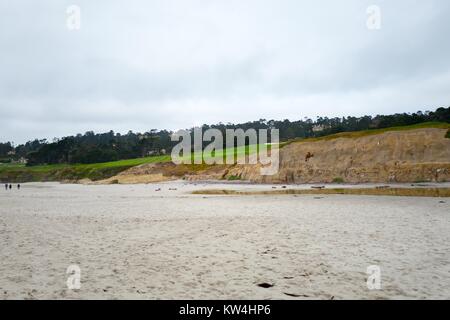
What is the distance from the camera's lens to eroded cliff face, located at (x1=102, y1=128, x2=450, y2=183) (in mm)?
55094

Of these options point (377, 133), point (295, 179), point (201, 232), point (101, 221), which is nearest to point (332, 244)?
point (201, 232)

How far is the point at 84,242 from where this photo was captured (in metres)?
13.9

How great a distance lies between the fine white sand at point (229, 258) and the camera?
808cm

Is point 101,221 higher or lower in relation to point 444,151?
lower

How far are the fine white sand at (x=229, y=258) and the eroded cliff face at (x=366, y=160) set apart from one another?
40.0 metres

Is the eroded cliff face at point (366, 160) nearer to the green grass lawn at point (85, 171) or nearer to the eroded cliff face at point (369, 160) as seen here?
the eroded cliff face at point (369, 160)

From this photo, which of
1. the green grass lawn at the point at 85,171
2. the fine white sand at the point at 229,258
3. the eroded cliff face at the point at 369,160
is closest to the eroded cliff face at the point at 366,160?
the eroded cliff face at the point at 369,160

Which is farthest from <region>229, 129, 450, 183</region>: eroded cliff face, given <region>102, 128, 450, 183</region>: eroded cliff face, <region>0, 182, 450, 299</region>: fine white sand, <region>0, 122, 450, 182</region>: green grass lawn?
<region>0, 182, 450, 299</region>: fine white sand

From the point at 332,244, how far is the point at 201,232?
20.2 ft

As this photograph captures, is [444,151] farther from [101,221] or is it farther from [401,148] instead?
[101,221]

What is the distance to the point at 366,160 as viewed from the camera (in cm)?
6375

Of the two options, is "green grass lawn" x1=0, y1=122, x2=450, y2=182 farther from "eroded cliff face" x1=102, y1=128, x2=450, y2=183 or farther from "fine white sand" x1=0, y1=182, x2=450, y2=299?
"fine white sand" x1=0, y1=182, x2=450, y2=299
